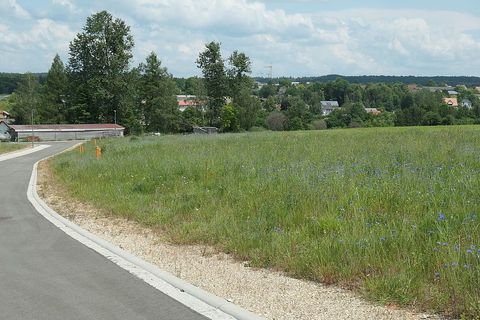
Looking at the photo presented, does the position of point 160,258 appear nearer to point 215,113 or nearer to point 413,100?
point 215,113

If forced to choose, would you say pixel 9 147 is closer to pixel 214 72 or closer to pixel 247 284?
pixel 214 72

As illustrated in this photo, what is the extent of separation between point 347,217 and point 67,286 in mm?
4306

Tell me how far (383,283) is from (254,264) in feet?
6.97

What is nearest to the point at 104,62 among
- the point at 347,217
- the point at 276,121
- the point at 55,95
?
the point at 55,95

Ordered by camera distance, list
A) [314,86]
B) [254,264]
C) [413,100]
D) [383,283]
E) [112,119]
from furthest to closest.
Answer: [314,86]
[413,100]
[112,119]
[254,264]
[383,283]

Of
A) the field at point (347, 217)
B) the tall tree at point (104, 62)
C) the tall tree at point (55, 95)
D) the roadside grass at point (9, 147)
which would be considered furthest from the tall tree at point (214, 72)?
the field at point (347, 217)

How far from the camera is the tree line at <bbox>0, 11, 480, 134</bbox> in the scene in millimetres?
95438

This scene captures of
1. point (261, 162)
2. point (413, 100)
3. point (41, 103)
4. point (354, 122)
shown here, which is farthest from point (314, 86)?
point (261, 162)

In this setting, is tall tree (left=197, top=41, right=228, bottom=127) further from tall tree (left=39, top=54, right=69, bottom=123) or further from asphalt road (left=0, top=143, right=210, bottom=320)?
asphalt road (left=0, top=143, right=210, bottom=320)

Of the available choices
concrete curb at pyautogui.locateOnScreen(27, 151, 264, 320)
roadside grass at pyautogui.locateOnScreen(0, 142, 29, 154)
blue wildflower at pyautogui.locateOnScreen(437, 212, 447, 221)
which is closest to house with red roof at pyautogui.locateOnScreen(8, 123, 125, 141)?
roadside grass at pyautogui.locateOnScreen(0, 142, 29, 154)

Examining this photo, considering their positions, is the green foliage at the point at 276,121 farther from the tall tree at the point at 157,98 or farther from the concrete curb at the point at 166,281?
the concrete curb at the point at 166,281

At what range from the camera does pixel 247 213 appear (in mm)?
10156

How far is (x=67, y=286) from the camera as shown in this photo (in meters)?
6.73

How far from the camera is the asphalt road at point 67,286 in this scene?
5719 millimetres
